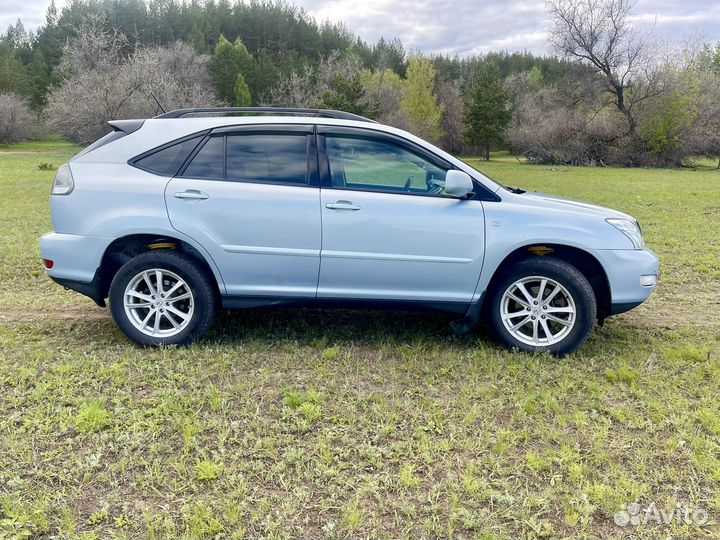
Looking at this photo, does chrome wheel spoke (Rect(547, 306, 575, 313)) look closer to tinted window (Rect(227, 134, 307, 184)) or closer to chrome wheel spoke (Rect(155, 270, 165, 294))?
tinted window (Rect(227, 134, 307, 184))

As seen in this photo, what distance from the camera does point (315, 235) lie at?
392cm

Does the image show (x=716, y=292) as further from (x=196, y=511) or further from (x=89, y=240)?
(x=89, y=240)

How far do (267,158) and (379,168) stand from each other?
873mm

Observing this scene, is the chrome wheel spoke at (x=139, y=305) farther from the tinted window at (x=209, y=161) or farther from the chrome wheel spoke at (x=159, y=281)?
the tinted window at (x=209, y=161)

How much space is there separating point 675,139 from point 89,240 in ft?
120

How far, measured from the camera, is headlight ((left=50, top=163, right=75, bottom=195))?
3945 millimetres

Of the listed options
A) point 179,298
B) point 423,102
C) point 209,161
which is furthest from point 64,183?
point 423,102

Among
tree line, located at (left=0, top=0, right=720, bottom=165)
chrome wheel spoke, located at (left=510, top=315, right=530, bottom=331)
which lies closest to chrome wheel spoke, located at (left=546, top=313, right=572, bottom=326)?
chrome wheel spoke, located at (left=510, top=315, right=530, bottom=331)

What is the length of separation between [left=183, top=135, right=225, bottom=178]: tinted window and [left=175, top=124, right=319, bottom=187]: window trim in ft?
0.06

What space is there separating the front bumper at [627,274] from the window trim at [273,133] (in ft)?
7.38

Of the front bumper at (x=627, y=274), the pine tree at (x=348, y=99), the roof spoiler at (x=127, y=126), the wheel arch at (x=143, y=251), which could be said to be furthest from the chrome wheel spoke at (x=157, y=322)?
the pine tree at (x=348, y=99)

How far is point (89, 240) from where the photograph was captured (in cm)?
393

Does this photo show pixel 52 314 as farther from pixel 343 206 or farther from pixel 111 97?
pixel 111 97

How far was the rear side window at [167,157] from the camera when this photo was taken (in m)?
4.01
